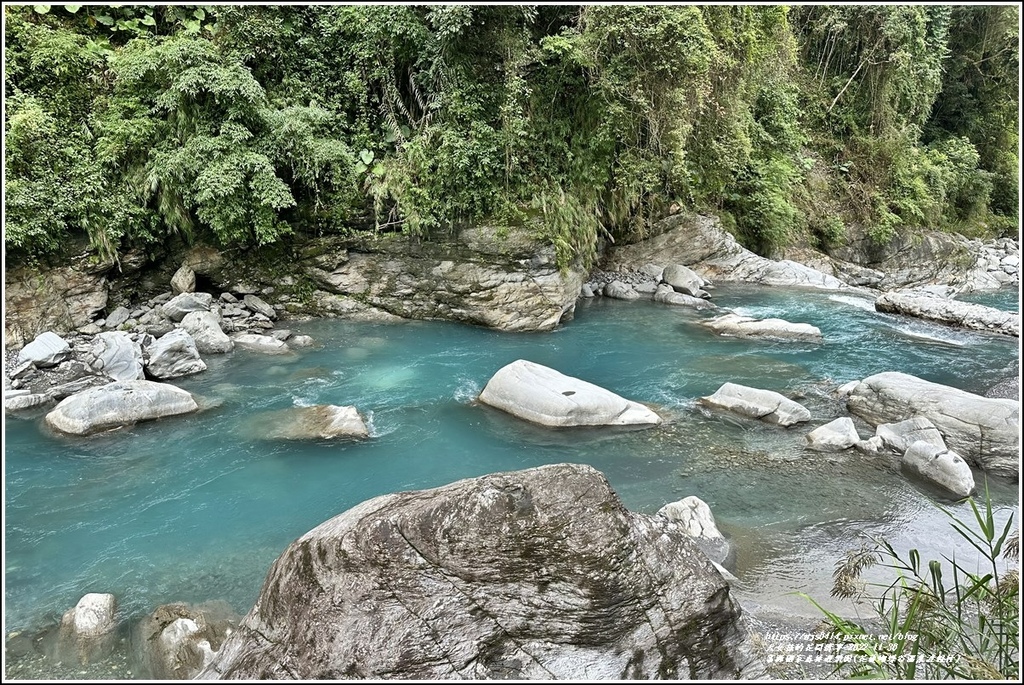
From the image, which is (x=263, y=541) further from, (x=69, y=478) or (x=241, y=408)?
(x=241, y=408)

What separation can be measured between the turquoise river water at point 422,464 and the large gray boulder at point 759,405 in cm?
17

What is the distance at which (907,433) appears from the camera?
A: 714cm

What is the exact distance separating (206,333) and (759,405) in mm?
8793

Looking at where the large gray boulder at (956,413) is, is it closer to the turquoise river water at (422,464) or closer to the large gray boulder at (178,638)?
the turquoise river water at (422,464)

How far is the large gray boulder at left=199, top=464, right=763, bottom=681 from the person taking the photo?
2898mm

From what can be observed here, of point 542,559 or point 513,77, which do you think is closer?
point 542,559

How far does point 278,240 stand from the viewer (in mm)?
12742

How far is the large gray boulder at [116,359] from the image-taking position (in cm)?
905

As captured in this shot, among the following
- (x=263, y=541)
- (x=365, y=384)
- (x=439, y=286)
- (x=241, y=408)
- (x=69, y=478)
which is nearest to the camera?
(x=263, y=541)

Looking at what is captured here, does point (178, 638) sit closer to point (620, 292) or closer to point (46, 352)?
point (46, 352)

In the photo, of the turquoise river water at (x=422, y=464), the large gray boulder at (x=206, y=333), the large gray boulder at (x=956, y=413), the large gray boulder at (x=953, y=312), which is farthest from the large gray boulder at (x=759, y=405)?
the large gray boulder at (x=206, y=333)

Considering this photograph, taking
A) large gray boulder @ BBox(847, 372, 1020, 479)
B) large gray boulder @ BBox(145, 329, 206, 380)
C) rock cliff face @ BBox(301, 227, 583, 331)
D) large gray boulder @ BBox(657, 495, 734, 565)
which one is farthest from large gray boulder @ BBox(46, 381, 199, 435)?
large gray boulder @ BBox(847, 372, 1020, 479)

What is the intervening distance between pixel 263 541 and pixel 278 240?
854 cm

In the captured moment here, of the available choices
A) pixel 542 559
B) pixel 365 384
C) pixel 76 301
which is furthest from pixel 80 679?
pixel 76 301
